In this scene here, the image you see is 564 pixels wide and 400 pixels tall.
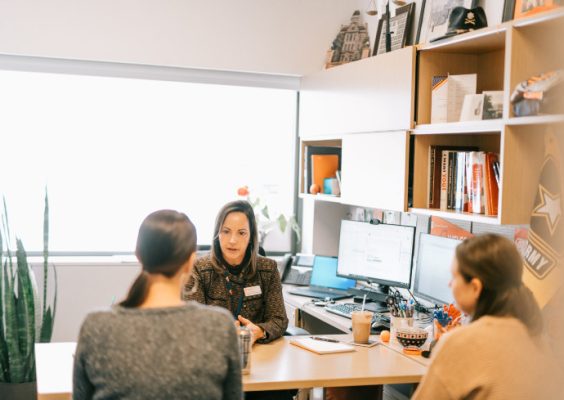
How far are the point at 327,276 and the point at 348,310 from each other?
65 centimetres

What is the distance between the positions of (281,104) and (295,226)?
2.95 ft

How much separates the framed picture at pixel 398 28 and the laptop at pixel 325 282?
1.32 meters

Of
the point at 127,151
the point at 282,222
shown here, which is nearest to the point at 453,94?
the point at 282,222

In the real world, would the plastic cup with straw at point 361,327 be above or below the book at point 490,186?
below

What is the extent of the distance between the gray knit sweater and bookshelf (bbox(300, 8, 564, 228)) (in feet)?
4.76

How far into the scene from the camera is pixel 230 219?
311 cm

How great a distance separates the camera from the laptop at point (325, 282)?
4.09 m

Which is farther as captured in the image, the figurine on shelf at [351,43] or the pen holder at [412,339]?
the figurine on shelf at [351,43]

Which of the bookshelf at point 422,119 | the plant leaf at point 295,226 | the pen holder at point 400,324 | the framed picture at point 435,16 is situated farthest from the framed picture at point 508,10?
the plant leaf at point 295,226

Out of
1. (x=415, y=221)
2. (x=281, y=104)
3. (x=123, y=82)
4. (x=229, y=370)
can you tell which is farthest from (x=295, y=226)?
(x=229, y=370)

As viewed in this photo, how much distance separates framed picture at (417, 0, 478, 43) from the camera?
3.53 meters

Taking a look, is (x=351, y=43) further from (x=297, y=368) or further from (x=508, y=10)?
(x=297, y=368)

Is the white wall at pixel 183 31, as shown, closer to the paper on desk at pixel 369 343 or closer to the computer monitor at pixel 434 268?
the computer monitor at pixel 434 268

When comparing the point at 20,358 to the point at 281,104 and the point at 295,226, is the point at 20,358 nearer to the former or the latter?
the point at 295,226
